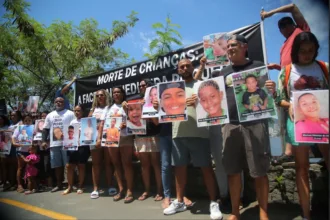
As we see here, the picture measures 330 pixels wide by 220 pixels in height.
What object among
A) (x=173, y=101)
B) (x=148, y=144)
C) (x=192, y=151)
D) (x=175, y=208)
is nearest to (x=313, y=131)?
(x=192, y=151)

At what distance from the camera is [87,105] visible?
21.0 feet

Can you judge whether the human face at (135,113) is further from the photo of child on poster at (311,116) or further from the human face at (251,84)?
the photo of child on poster at (311,116)

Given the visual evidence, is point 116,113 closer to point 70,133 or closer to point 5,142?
point 70,133

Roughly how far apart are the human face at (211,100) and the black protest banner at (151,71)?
4.54 ft

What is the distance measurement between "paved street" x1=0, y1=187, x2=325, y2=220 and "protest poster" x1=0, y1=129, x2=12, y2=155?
1416 mm

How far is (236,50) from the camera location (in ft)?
8.83

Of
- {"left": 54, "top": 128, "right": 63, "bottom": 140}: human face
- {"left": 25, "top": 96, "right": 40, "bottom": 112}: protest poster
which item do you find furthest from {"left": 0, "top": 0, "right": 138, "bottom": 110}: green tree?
{"left": 54, "top": 128, "right": 63, "bottom": 140}: human face

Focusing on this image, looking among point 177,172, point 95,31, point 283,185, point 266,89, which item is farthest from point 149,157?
point 95,31

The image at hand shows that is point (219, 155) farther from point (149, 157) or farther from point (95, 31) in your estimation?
point (95, 31)

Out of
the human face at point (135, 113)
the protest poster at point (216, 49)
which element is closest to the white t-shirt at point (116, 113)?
the human face at point (135, 113)

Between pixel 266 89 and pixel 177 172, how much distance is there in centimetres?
158

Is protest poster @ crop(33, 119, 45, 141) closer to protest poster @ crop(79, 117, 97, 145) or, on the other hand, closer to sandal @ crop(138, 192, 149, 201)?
protest poster @ crop(79, 117, 97, 145)

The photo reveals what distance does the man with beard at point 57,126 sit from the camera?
5.06 metres

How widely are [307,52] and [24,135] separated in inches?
218
